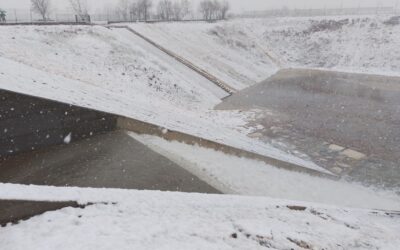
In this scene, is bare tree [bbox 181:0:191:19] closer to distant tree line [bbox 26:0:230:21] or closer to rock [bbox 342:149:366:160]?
distant tree line [bbox 26:0:230:21]

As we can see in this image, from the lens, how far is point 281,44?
37.3 m

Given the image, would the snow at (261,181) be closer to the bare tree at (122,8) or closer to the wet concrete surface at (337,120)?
the wet concrete surface at (337,120)

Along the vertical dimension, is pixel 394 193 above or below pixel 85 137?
below

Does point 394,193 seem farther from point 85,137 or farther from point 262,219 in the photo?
point 85,137

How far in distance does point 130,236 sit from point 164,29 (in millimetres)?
25265

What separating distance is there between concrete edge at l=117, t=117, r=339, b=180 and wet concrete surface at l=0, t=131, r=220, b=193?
0.88 meters

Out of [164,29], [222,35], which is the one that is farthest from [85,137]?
[222,35]

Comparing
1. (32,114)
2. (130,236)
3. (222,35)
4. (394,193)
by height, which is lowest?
(394,193)

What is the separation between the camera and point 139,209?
4918mm

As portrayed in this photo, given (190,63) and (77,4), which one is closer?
(190,63)

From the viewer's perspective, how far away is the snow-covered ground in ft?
83.3

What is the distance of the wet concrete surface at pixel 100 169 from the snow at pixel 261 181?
0.48 meters

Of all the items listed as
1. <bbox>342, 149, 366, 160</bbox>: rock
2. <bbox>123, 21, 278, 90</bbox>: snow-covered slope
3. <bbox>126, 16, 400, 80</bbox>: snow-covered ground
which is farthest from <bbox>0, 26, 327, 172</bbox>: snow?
<bbox>126, 16, 400, 80</bbox>: snow-covered ground

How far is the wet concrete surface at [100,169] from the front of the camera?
255 inches
